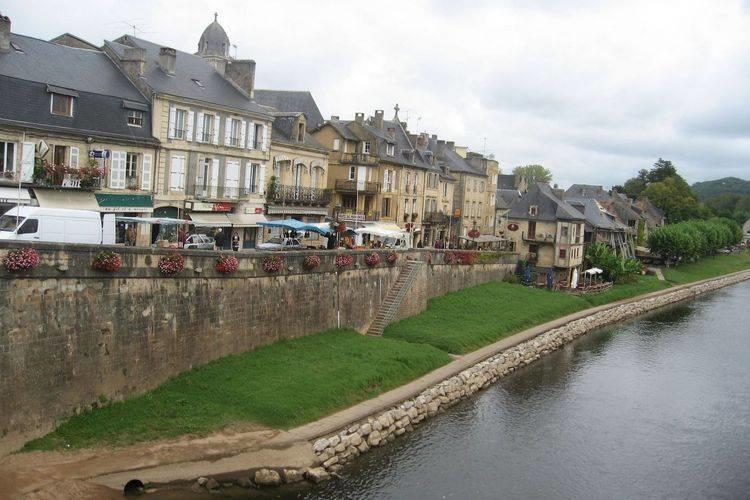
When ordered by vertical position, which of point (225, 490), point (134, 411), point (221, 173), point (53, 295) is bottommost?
point (225, 490)

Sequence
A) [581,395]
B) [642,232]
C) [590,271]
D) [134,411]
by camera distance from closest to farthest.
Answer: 1. [134,411]
2. [581,395]
3. [590,271]
4. [642,232]

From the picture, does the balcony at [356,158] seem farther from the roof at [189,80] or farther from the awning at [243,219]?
the awning at [243,219]

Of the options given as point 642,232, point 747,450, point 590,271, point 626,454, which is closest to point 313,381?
point 626,454

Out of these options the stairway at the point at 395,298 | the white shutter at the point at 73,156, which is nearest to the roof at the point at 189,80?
the white shutter at the point at 73,156

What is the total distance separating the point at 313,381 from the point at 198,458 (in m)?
6.25

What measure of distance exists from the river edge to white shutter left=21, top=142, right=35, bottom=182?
15223mm

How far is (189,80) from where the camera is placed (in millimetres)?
40094

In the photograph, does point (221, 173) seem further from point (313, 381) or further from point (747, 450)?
point (747, 450)

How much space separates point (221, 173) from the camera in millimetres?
40625

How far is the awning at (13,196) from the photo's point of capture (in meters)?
29.9

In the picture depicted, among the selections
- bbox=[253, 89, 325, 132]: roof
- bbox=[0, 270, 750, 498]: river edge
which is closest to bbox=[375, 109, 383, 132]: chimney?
bbox=[253, 89, 325, 132]: roof

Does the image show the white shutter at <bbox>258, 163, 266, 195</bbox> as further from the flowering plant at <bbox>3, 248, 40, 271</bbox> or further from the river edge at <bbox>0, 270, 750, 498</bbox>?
the flowering plant at <bbox>3, 248, 40, 271</bbox>

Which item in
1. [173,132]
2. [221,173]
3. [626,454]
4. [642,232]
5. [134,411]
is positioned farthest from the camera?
[642,232]

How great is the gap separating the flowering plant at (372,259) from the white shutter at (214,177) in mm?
10250
